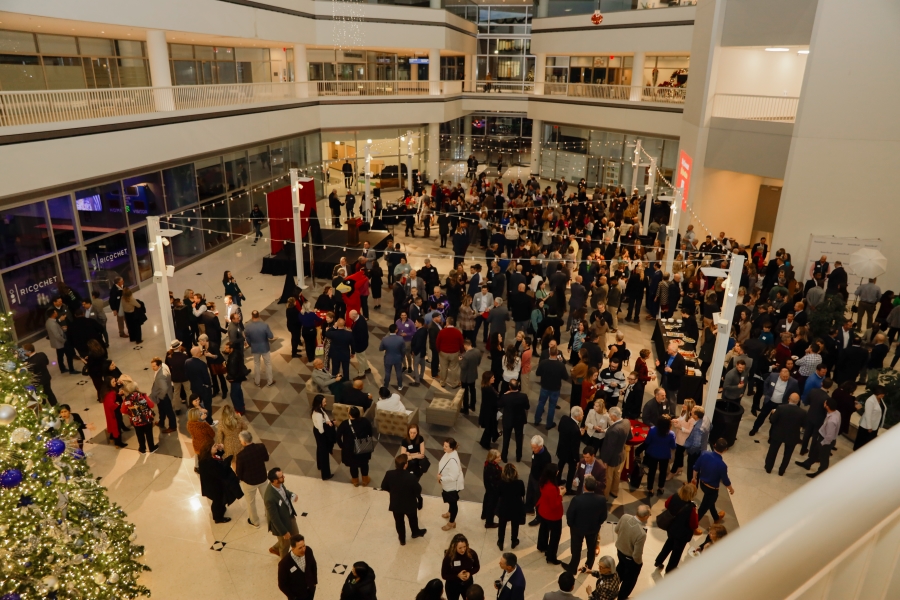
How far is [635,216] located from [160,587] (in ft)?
60.6

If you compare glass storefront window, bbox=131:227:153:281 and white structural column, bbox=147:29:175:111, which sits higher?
white structural column, bbox=147:29:175:111

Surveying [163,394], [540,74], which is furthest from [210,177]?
[540,74]

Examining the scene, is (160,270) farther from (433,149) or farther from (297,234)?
(433,149)

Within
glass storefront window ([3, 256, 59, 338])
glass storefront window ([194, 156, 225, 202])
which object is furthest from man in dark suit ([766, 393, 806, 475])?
glass storefront window ([194, 156, 225, 202])

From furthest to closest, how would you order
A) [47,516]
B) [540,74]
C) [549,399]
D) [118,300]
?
[540,74] < [118,300] < [549,399] < [47,516]

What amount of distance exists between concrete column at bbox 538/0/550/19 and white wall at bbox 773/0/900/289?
664 inches

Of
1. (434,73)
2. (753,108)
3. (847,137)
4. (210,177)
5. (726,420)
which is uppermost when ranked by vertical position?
(434,73)

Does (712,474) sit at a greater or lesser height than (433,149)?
lesser

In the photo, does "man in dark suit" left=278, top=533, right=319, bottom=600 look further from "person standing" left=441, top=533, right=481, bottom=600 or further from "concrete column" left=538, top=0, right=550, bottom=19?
"concrete column" left=538, top=0, right=550, bottom=19

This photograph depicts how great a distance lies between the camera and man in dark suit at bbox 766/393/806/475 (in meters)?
8.53

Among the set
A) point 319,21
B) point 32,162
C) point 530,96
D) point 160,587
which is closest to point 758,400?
point 160,587

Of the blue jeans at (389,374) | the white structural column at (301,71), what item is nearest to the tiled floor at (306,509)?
the blue jeans at (389,374)

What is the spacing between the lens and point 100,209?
14.4 meters

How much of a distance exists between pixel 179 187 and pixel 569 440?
1377cm
